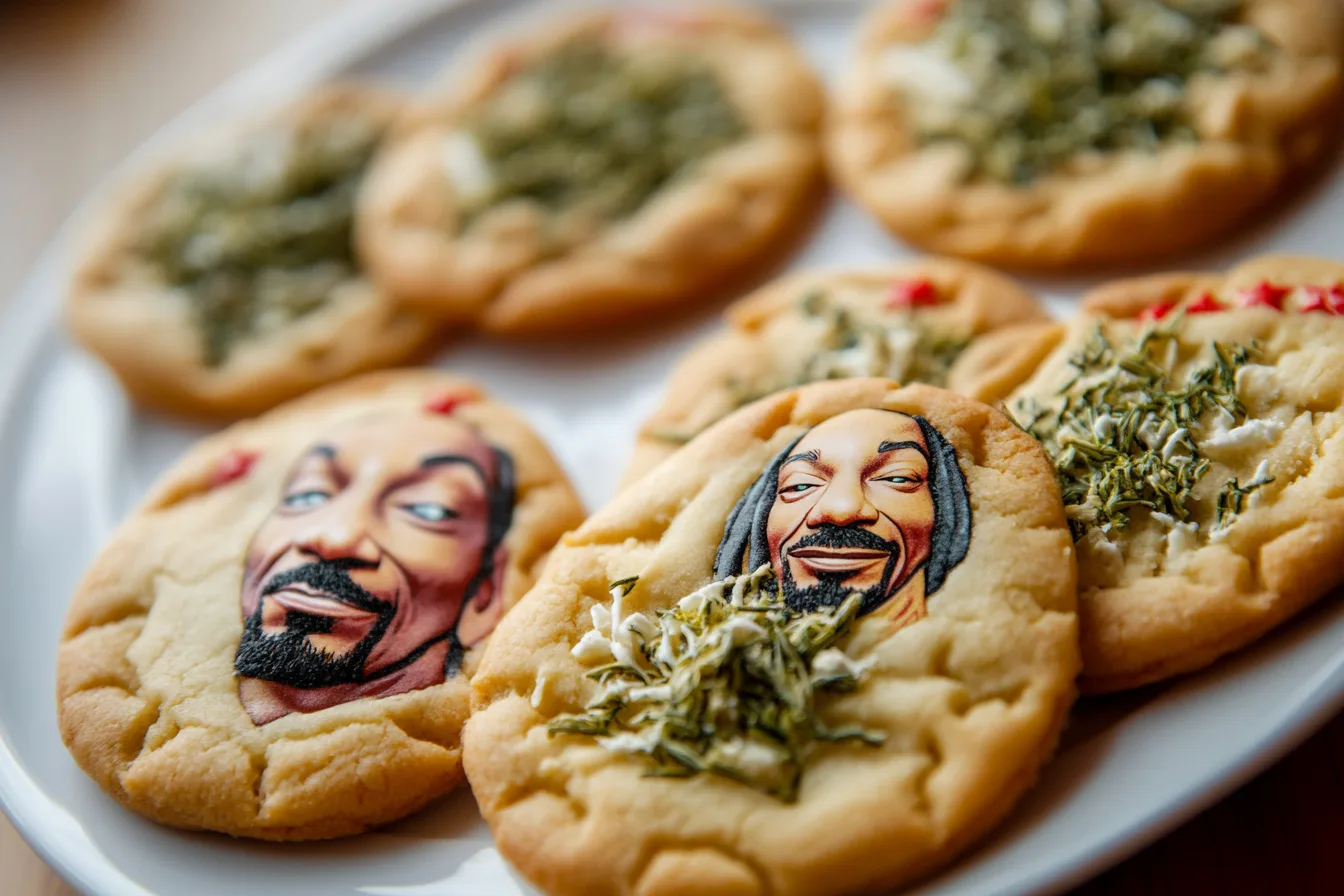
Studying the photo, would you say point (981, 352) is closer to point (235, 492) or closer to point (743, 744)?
point (743, 744)

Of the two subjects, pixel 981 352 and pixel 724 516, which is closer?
pixel 724 516

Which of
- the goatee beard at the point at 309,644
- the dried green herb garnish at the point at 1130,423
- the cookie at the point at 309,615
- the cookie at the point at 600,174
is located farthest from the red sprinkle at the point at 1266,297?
the goatee beard at the point at 309,644

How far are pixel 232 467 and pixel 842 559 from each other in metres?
1.48

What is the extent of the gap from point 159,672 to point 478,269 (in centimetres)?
131

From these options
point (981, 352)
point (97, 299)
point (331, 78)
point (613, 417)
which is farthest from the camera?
point (331, 78)

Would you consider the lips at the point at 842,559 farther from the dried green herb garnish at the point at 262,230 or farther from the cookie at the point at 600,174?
the dried green herb garnish at the point at 262,230

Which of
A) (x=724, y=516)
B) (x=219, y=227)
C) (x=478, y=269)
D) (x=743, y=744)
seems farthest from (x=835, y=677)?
(x=219, y=227)

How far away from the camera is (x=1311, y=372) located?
2.08 m

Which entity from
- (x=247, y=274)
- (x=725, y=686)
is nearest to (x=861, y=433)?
(x=725, y=686)

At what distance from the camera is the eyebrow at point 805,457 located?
6.93 ft

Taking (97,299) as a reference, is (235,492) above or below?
below

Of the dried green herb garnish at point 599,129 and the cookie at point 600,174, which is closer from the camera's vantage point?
the cookie at point 600,174

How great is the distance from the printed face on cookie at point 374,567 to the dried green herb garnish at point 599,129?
89 centimetres

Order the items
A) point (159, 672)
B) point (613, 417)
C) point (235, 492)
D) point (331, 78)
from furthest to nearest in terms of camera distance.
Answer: point (331, 78) < point (613, 417) < point (235, 492) < point (159, 672)
